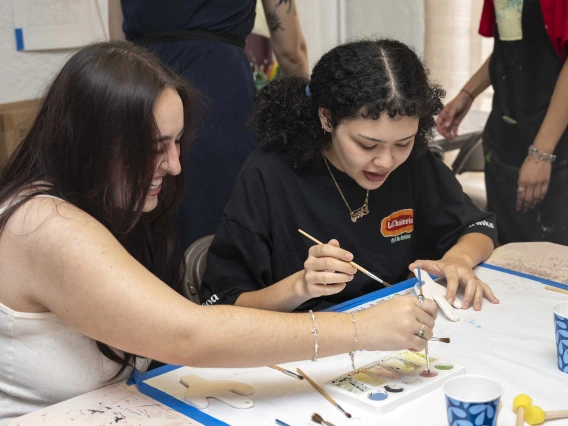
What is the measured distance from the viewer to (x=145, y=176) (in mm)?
1313

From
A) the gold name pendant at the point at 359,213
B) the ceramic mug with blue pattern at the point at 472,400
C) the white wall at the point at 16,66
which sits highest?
the white wall at the point at 16,66

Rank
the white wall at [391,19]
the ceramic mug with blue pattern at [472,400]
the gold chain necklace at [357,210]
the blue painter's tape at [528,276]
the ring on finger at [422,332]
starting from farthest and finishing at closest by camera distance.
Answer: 1. the white wall at [391,19]
2. the gold chain necklace at [357,210]
3. the blue painter's tape at [528,276]
4. the ring on finger at [422,332]
5. the ceramic mug with blue pattern at [472,400]

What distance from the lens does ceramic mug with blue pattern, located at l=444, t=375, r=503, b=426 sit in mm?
991

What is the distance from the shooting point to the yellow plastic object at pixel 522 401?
1119 mm

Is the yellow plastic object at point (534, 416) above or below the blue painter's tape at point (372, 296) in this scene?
above

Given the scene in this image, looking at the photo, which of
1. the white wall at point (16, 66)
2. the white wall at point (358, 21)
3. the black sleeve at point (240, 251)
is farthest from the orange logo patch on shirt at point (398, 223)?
the white wall at point (16, 66)

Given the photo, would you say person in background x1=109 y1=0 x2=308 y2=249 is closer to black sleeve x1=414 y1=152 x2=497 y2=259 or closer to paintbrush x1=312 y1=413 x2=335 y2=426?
black sleeve x1=414 y1=152 x2=497 y2=259

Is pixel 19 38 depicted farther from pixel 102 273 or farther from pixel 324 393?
pixel 324 393

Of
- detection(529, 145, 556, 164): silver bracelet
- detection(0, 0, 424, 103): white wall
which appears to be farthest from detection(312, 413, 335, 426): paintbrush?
detection(0, 0, 424, 103): white wall

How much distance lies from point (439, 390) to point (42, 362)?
67 cm

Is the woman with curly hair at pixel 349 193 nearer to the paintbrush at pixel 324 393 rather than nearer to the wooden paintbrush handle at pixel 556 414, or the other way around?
the paintbrush at pixel 324 393

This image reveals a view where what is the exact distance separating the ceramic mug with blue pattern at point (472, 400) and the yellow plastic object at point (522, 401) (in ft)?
0.34

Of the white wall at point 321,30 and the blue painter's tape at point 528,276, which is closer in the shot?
the blue painter's tape at point 528,276

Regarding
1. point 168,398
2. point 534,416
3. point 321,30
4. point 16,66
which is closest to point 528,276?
point 534,416
